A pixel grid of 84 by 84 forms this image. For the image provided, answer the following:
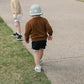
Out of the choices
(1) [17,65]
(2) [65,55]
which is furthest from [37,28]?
(2) [65,55]

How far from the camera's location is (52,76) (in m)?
3.87

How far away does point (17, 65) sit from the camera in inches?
168

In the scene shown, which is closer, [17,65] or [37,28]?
[37,28]

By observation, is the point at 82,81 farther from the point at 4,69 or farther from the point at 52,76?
the point at 4,69

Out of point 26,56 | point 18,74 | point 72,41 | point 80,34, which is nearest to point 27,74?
point 18,74

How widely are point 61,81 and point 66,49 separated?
1.70m

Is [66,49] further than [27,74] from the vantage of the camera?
Yes

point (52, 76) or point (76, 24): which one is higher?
point (52, 76)

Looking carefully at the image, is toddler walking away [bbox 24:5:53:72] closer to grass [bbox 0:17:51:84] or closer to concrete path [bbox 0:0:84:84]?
grass [bbox 0:17:51:84]

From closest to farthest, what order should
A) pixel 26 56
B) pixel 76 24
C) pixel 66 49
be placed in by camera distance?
pixel 26 56, pixel 66 49, pixel 76 24

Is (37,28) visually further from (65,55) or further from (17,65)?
(65,55)

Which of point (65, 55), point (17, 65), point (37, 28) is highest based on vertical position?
point (37, 28)

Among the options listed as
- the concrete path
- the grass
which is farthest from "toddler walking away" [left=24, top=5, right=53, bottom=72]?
the concrete path

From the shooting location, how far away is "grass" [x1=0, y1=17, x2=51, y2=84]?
3.70 m
